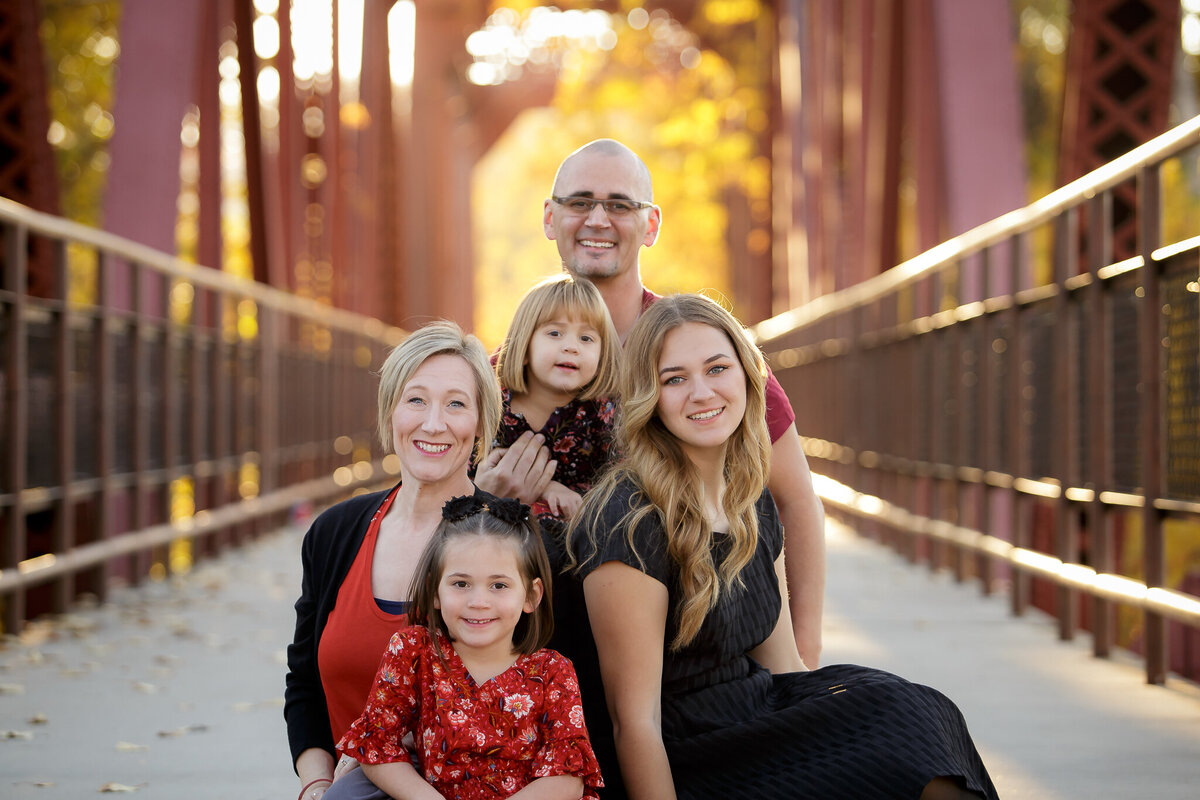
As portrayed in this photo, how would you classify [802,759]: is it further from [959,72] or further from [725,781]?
[959,72]

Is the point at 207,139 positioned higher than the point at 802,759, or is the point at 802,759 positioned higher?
the point at 207,139

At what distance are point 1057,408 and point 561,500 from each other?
259 cm

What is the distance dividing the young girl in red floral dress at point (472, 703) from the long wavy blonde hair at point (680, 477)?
0.77ft

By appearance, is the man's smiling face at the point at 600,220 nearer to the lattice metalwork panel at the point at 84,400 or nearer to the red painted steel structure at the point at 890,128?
the lattice metalwork panel at the point at 84,400

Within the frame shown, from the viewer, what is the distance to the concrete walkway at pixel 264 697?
3363 mm

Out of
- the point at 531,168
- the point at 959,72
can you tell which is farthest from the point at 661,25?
the point at 959,72

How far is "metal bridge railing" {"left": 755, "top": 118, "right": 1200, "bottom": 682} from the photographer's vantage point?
414 centimetres

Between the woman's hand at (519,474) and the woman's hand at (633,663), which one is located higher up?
the woman's hand at (519,474)

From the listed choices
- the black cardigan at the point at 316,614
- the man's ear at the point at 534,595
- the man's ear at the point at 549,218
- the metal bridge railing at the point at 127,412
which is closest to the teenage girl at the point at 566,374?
the man's ear at the point at 549,218

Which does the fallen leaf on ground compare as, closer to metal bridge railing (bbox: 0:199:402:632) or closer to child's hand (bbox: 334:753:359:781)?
child's hand (bbox: 334:753:359:781)

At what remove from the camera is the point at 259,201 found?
10.2m

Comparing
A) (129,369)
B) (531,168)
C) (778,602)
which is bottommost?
(778,602)

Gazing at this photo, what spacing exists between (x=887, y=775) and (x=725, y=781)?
304 millimetres

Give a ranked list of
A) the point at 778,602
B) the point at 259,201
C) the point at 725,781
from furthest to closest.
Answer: the point at 259,201
the point at 778,602
the point at 725,781
